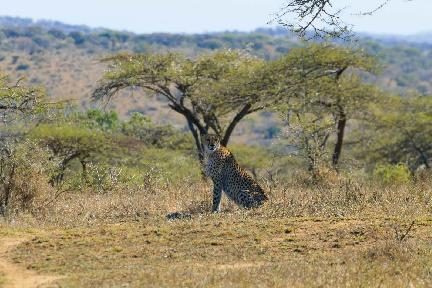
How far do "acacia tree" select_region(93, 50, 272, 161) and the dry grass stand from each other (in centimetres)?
915

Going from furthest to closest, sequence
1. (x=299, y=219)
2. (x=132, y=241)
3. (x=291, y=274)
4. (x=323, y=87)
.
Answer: (x=323, y=87)
(x=299, y=219)
(x=132, y=241)
(x=291, y=274)

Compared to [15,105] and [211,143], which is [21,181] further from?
[211,143]

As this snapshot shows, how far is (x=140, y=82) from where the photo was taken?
72.2 feet

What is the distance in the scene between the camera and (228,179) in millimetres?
11711

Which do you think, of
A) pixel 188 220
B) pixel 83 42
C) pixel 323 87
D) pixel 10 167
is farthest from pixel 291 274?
pixel 83 42

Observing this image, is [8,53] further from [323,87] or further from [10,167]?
[10,167]

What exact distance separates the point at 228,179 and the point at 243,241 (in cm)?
306

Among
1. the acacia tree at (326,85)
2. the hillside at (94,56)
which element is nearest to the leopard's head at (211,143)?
the acacia tree at (326,85)

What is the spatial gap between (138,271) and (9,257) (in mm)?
1724

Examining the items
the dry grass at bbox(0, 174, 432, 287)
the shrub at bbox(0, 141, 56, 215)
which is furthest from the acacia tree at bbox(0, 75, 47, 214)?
the dry grass at bbox(0, 174, 432, 287)

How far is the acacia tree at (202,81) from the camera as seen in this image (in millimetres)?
21000

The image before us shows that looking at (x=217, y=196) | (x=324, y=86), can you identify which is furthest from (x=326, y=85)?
→ (x=217, y=196)

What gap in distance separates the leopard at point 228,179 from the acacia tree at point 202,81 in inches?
332

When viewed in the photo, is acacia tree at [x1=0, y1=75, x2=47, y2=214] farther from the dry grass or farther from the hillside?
the hillside
